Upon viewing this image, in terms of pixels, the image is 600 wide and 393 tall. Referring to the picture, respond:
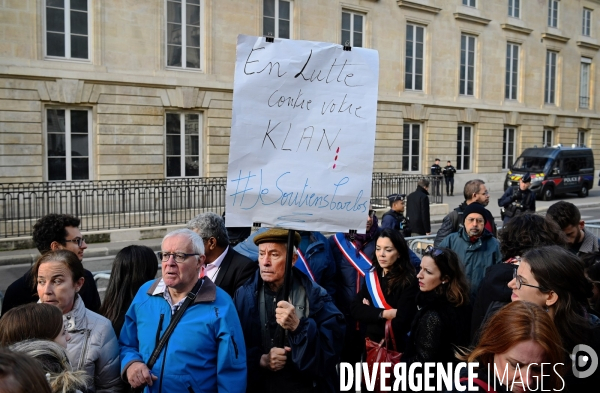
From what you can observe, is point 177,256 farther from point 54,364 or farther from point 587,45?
point 587,45

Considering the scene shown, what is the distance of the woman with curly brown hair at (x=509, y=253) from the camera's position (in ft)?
11.4

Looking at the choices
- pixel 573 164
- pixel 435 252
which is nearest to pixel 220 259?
pixel 435 252

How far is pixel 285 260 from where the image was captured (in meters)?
3.36

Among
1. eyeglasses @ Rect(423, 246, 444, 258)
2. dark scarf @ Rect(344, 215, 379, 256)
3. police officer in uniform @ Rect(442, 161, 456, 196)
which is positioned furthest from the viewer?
police officer in uniform @ Rect(442, 161, 456, 196)

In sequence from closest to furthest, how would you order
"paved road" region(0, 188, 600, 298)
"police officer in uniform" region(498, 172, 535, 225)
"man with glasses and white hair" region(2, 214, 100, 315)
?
"man with glasses and white hair" region(2, 214, 100, 315), "police officer in uniform" region(498, 172, 535, 225), "paved road" region(0, 188, 600, 298)

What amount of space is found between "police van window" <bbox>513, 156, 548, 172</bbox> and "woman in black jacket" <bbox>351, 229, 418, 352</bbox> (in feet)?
75.2

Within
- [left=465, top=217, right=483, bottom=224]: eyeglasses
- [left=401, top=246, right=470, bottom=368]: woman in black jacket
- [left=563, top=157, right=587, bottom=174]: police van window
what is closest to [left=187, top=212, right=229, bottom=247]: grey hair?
[left=401, top=246, right=470, bottom=368]: woman in black jacket

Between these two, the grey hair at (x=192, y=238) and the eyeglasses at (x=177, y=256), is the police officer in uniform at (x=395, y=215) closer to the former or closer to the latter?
the grey hair at (x=192, y=238)

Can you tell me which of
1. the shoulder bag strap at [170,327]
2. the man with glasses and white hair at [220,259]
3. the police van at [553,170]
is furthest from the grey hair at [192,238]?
the police van at [553,170]

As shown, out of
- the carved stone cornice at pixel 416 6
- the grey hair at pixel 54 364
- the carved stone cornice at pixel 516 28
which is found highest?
the carved stone cornice at pixel 516 28

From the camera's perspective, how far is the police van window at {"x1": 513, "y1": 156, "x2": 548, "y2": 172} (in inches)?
998

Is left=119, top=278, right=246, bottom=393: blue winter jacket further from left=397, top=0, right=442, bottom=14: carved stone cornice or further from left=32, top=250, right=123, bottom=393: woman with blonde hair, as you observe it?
left=397, top=0, right=442, bottom=14: carved stone cornice

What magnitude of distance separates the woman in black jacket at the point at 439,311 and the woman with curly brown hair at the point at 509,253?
6.9 inches

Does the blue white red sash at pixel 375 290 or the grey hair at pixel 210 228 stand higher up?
the grey hair at pixel 210 228
